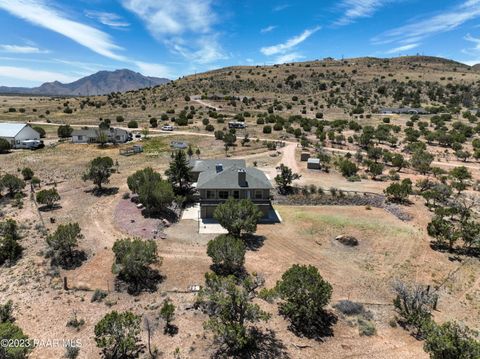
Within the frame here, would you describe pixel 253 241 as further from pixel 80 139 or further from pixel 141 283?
pixel 80 139

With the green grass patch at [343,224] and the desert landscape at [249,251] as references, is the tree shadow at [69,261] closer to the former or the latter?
the desert landscape at [249,251]

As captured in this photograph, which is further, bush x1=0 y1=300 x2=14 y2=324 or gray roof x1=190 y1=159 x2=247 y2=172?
gray roof x1=190 y1=159 x2=247 y2=172

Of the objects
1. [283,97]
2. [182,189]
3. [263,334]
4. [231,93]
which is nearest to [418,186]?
[182,189]

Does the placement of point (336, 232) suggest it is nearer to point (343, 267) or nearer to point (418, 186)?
point (343, 267)

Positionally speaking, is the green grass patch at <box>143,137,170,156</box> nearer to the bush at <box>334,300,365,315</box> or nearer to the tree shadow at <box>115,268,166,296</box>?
the tree shadow at <box>115,268,166,296</box>

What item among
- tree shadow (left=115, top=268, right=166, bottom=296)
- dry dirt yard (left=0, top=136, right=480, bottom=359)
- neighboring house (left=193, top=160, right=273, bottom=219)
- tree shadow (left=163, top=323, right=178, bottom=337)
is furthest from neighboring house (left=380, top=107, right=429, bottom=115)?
tree shadow (left=163, top=323, right=178, bottom=337)

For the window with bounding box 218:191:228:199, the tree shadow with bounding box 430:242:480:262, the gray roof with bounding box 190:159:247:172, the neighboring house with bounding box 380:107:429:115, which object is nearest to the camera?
the tree shadow with bounding box 430:242:480:262

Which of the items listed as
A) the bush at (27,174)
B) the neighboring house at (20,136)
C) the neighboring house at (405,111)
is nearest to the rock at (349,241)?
the bush at (27,174)
